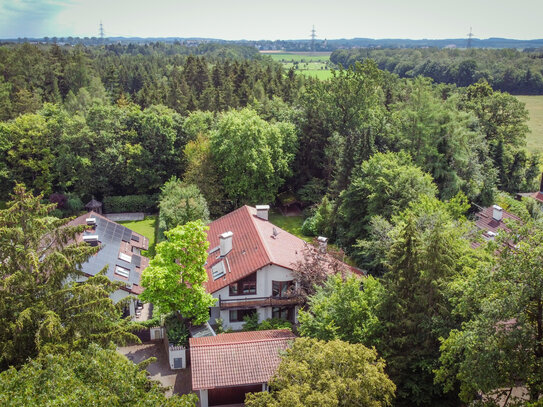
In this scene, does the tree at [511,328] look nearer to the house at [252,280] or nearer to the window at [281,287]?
the house at [252,280]

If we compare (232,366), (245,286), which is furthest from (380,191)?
(232,366)

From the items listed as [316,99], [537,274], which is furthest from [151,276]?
[316,99]

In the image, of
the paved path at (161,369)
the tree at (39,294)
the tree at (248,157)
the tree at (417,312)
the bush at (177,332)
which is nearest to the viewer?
the tree at (39,294)

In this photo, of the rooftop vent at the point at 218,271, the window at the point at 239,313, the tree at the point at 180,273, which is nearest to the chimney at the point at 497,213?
the window at the point at 239,313

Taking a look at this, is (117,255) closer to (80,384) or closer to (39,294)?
(39,294)

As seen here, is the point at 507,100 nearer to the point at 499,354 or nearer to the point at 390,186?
the point at 390,186

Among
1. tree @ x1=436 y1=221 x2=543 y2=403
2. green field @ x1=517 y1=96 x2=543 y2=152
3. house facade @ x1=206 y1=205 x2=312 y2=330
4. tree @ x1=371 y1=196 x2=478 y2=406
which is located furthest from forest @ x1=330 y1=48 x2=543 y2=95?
tree @ x1=436 y1=221 x2=543 y2=403
